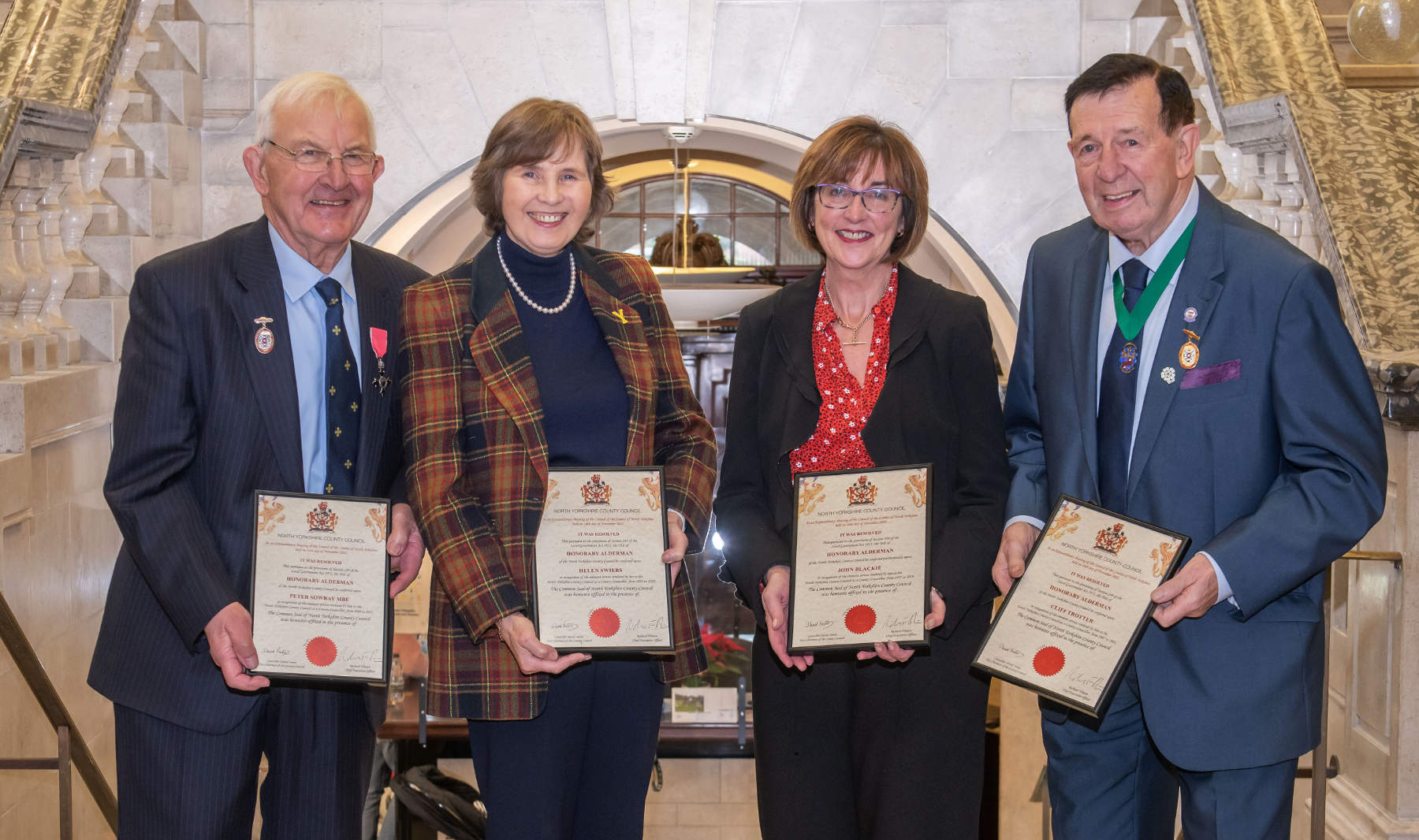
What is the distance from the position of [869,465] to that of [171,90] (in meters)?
3.95

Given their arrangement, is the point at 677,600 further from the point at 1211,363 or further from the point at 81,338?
the point at 81,338

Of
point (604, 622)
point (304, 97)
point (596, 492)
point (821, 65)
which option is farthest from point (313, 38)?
point (604, 622)

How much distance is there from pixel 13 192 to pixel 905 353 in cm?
286

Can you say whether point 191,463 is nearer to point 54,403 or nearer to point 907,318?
point 907,318

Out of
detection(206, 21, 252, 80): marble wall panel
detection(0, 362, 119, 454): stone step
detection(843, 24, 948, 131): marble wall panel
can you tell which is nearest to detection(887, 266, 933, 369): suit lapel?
detection(0, 362, 119, 454): stone step

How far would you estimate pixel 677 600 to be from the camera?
7.85 feet

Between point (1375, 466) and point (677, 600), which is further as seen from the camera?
point (677, 600)

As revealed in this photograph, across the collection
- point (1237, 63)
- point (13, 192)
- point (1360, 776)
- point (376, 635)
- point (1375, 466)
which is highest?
point (1237, 63)

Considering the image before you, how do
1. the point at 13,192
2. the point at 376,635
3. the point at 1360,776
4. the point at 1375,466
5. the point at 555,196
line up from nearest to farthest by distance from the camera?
the point at 1375,466
the point at 376,635
the point at 555,196
the point at 1360,776
the point at 13,192

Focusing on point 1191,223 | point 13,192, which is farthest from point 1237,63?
point 13,192

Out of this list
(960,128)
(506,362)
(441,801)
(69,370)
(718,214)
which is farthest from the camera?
(718,214)

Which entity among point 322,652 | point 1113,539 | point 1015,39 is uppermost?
point 1015,39

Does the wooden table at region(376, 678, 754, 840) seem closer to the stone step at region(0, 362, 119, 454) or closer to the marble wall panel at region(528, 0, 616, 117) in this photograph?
the stone step at region(0, 362, 119, 454)

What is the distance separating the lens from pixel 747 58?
545 cm
